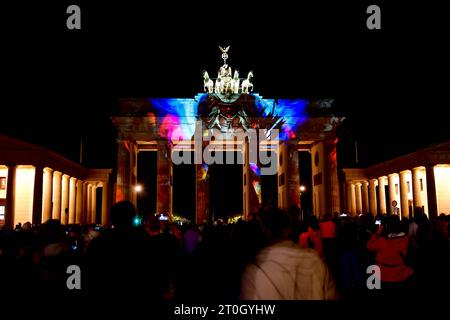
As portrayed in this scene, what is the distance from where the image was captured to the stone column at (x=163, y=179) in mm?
41806

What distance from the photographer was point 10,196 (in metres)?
33.4

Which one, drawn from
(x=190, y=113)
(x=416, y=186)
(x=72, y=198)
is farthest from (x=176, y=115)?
(x=416, y=186)

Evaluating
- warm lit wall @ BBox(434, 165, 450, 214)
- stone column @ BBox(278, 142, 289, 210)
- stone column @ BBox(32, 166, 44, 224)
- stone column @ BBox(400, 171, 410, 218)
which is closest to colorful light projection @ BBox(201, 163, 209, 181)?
stone column @ BBox(278, 142, 289, 210)

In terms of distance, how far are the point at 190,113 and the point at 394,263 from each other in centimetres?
3666

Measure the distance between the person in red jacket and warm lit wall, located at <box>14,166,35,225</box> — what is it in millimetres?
35193

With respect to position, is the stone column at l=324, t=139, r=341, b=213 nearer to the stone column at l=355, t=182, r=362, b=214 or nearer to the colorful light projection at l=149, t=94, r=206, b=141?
the stone column at l=355, t=182, r=362, b=214

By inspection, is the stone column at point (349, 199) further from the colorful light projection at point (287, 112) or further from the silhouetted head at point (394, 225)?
the silhouetted head at point (394, 225)

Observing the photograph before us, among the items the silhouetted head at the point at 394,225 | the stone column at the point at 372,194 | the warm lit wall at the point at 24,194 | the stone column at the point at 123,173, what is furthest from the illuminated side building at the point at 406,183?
the warm lit wall at the point at 24,194

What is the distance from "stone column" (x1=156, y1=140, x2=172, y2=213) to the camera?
41806 millimetres

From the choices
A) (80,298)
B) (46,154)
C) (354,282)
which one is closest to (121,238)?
(80,298)

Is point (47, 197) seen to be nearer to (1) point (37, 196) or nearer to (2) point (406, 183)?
(1) point (37, 196)
